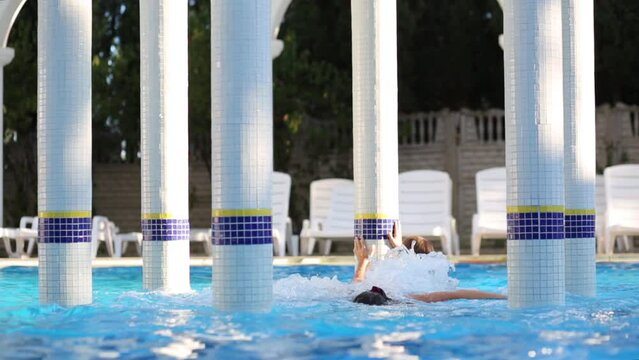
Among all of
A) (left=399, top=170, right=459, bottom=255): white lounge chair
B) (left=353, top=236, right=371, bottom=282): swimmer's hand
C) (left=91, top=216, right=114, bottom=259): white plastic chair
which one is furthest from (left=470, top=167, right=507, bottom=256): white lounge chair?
(left=353, top=236, right=371, bottom=282): swimmer's hand

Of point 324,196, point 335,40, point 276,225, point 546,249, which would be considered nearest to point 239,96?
point 546,249

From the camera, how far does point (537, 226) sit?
7406 mm

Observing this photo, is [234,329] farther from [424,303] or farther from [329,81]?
[329,81]

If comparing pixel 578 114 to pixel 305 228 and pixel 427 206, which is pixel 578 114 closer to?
pixel 427 206

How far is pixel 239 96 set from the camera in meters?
7.30

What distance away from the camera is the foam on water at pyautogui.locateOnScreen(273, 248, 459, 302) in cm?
878

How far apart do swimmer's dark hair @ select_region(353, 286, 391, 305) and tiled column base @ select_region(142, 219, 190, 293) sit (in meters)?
2.24

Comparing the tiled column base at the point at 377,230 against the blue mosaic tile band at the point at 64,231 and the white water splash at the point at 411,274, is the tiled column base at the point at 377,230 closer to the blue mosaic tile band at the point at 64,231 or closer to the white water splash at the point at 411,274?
the white water splash at the point at 411,274

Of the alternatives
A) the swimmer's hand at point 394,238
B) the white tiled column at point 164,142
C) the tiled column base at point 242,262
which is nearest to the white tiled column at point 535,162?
the tiled column base at point 242,262

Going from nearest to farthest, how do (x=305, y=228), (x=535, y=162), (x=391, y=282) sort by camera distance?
(x=535, y=162) → (x=391, y=282) → (x=305, y=228)

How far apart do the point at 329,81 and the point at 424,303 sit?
1153 cm

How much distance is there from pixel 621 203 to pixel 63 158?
321 inches

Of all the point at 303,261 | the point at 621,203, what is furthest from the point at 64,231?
the point at 621,203

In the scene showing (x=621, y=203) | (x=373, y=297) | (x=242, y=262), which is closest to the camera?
(x=242, y=262)
